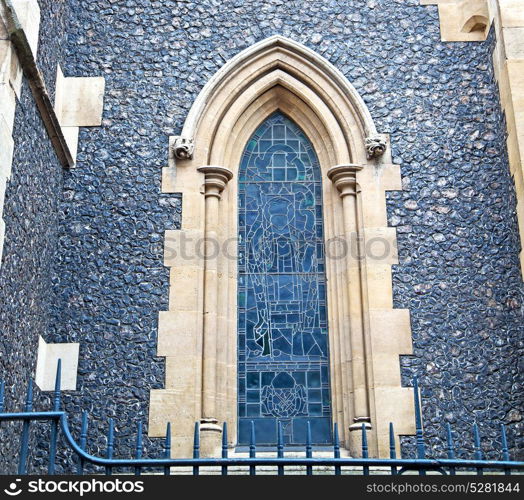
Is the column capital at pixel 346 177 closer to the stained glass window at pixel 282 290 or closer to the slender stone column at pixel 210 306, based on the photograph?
the stained glass window at pixel 282 290

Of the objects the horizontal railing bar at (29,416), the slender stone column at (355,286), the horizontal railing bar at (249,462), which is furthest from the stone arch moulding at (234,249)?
the horizontal railing bar at (29,416)

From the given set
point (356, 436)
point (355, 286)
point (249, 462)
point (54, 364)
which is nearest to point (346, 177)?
point (355, 286)

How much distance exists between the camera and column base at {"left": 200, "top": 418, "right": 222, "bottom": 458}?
7449 mm

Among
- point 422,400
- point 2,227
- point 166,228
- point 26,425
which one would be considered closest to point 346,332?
point 422,400

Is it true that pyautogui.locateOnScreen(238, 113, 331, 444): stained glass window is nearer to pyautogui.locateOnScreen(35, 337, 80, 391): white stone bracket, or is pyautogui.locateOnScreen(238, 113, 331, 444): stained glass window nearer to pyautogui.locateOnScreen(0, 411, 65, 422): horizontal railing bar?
pyautogui.locateOnScreen(35, 337, 80, 391): white stone bracket

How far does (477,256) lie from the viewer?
316 inches

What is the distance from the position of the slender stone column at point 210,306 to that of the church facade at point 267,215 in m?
0.02

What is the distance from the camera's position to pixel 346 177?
27.6ft

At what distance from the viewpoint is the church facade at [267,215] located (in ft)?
24.6

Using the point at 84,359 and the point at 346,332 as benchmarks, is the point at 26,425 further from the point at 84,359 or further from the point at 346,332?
the point at 346,332

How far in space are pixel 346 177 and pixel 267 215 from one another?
2.79 feet

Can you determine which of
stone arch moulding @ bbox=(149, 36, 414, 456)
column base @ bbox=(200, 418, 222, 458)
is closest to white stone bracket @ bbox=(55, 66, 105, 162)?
stone arch moulding @ bbox=(149, 36, 414, 456)

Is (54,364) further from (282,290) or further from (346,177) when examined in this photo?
(346,177)
